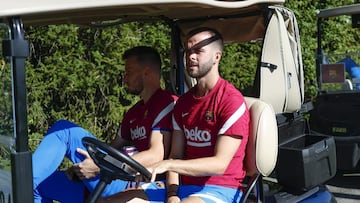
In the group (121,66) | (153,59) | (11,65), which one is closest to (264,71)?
(153,59)

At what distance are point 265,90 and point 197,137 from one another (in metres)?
0.45

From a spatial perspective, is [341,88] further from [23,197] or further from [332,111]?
[23,197]

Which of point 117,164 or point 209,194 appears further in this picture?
point 209,194

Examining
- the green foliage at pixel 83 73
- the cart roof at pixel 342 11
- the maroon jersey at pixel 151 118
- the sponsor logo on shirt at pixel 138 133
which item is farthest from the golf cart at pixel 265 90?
the cart roof at pixel 342 11

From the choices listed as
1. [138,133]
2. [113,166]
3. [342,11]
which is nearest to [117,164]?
[113,166]

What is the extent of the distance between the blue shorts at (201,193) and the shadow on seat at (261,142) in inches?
2.3

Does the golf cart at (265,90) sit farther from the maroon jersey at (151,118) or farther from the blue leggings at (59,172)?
the maroon jersey at (151,118)

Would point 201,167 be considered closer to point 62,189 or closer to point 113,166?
point 113,166

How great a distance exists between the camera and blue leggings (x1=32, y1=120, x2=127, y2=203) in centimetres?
267

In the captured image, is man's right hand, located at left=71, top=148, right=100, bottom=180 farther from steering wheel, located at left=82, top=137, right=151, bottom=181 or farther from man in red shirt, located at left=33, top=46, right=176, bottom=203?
steering wheel, located at left=82, top=137, right=151, bottom=181

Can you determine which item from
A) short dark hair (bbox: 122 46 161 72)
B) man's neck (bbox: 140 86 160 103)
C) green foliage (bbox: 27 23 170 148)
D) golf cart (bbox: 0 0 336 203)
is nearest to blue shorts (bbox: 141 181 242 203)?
golf cart (bbox: 0 0 336 203)

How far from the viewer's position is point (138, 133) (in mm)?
3174

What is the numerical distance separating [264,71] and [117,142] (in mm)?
921

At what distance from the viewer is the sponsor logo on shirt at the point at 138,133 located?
313 cm
